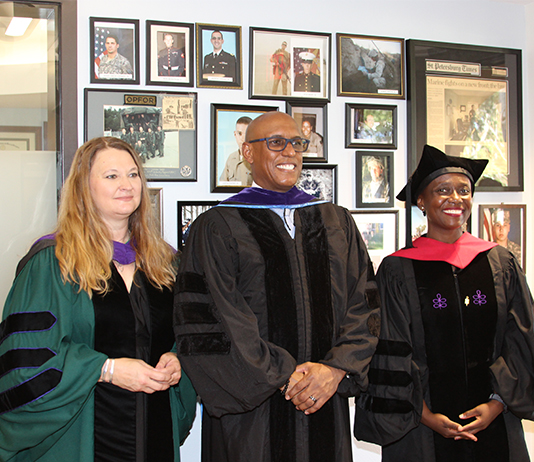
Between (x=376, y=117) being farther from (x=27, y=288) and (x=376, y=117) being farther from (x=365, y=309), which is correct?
(x=27, y=288)

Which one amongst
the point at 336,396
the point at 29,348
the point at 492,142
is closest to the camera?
the point at 29,348

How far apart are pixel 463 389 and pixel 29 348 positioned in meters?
1.78

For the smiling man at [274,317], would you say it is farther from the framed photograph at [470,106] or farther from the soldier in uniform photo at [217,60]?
the framed photograph at [470,106]

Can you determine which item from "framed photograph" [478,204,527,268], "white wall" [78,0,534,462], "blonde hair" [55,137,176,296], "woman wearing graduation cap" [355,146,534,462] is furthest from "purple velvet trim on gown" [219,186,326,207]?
"framed photograph" [478,204,527,268]

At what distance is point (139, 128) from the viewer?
8.67 ft

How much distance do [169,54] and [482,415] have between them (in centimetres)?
240

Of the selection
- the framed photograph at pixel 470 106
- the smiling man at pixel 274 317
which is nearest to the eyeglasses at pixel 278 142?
the smiling man at pixel 274 317

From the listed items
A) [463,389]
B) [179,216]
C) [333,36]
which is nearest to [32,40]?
[179,216]

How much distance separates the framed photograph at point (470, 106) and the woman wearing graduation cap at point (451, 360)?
0.93 m

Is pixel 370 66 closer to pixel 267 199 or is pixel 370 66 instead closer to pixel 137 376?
pixel 267 199

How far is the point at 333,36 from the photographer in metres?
2.93

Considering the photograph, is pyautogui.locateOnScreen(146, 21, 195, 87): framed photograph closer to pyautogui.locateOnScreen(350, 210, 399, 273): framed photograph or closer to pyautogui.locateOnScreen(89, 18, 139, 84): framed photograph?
pyautogui.locateOnScreen(89, 18, 139, 84): framed photograph

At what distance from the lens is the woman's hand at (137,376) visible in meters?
1.78

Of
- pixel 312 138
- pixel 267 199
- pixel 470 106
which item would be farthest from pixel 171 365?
pixel 470 106
